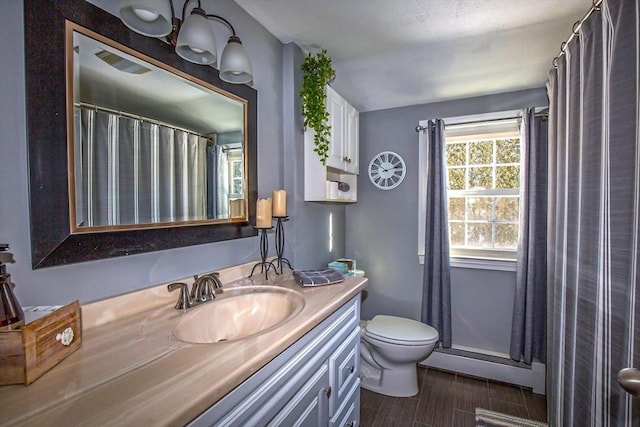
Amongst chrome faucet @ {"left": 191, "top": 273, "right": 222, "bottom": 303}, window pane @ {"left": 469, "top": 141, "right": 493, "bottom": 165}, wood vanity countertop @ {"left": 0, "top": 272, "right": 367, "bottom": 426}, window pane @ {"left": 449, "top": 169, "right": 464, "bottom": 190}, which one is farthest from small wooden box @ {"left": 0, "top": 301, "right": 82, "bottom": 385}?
window pane @ {"left": 469, "top": 141, "right": 493, "bottom": 165}

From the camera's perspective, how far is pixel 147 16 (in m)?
0.96

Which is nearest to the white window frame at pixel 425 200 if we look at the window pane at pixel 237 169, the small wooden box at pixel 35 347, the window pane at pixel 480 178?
the window pane at pixel 480 178

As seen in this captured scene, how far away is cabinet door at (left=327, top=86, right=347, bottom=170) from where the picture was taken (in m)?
2.01

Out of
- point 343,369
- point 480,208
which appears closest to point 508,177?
point 480,208

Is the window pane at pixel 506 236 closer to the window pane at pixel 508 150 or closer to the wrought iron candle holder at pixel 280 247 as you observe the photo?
the window pane at pixel 508 150

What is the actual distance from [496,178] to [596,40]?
1492 mm

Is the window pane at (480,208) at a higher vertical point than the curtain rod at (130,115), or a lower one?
lower

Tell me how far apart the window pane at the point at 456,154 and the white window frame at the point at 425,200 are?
239 mm

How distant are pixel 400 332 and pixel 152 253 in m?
1.66

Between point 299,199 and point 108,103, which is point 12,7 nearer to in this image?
point 108,103

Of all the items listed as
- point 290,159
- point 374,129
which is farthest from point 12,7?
point 374,129

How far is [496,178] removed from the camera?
2.47 meters

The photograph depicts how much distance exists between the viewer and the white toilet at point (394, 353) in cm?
197

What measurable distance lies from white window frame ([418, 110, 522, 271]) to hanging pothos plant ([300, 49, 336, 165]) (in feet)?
3.63
